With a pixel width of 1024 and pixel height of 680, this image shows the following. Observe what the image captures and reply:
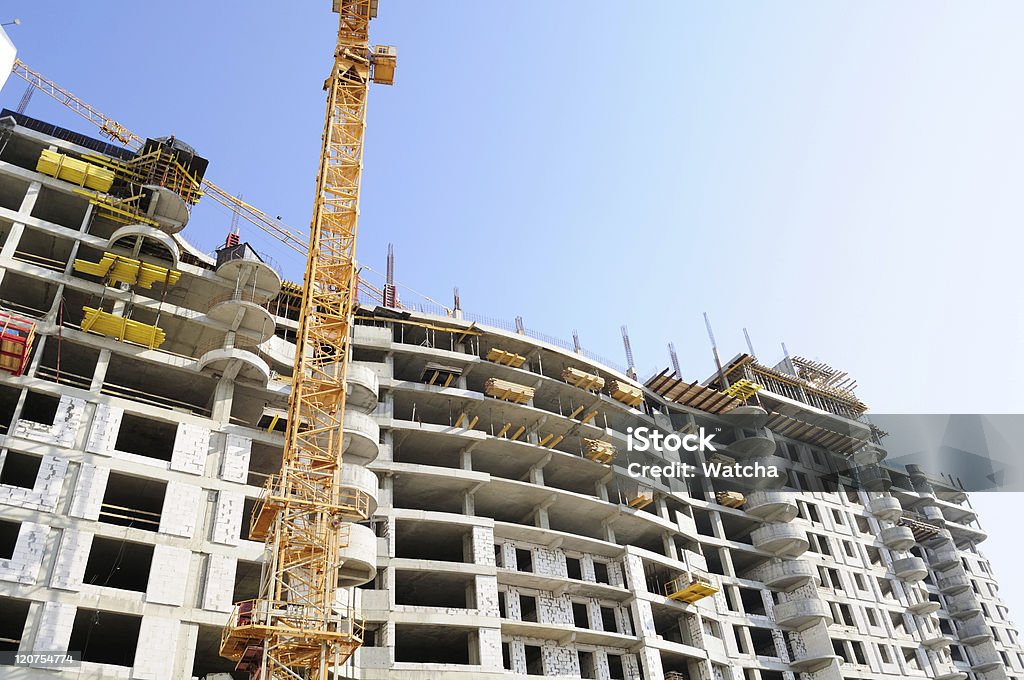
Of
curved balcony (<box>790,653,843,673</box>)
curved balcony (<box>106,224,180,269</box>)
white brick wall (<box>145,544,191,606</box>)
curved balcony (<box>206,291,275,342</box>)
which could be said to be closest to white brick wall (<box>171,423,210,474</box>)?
white brick wall (<box>145,544,191,606</box>)

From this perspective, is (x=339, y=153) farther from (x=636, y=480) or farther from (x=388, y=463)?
(x=636, y=480)

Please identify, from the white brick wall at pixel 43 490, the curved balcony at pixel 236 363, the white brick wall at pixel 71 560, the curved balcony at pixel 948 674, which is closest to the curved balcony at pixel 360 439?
the curved balcony at pixel 236 363

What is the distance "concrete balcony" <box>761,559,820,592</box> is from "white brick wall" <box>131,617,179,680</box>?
4512cm

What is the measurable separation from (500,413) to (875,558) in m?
40.0

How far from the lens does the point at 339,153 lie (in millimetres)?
49656

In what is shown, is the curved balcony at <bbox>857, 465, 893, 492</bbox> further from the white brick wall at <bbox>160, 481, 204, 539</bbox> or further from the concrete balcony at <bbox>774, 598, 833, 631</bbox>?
the white brick wall at <bbox>160, 481, 204, 539</bbox>

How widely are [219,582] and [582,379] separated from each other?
30.3m

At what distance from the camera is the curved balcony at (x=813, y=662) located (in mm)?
59062

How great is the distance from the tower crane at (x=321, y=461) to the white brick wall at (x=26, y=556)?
8583mm

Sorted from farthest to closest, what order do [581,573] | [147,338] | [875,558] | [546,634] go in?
1. [875,558]
2. [581,573]
3. [546,634]
4. [147,338]

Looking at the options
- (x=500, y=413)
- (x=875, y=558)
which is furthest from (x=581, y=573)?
(x=875, y=558)

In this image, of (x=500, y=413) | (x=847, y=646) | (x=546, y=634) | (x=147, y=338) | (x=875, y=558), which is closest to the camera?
(x=147, y=338)

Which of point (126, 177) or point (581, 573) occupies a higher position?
point (126, 177)


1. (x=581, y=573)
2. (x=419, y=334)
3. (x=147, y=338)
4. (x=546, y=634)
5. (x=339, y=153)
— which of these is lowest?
(x=546, y=634)
